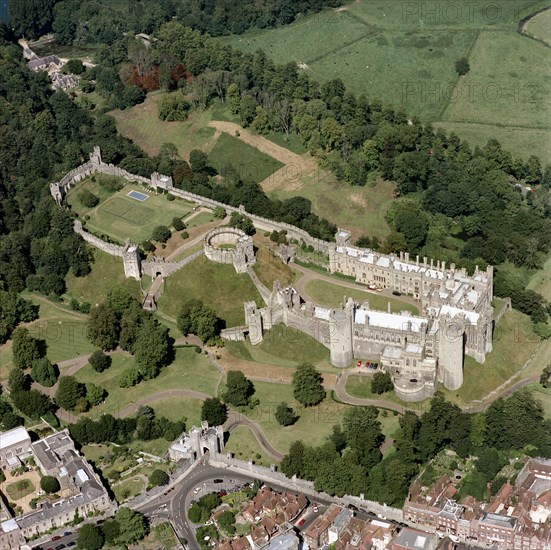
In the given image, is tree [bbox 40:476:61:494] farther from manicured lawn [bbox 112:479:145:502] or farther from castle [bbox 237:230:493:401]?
castle [bbox 237:230:493:401]

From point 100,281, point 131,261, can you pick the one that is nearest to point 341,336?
point 131,261

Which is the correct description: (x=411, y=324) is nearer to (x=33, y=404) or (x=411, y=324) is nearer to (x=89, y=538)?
(x=89, y=538)

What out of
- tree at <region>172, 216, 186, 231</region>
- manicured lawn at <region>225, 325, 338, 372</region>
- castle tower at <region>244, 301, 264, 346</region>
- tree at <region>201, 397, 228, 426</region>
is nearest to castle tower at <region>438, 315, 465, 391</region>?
manicured lawn at <region>225, 325, 338, 372</region>

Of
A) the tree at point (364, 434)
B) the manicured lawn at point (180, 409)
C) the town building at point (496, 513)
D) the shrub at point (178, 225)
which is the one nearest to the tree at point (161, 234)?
the shrub at point (178, 225)

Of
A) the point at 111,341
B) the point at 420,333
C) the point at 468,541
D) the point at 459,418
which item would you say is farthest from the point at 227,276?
the point at 468,541

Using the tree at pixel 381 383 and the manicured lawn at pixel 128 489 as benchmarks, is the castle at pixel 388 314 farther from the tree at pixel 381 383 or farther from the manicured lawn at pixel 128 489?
the manicured lawn at pixel 128 489

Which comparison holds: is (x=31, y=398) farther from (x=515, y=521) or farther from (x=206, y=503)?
(x=515, y=521)
